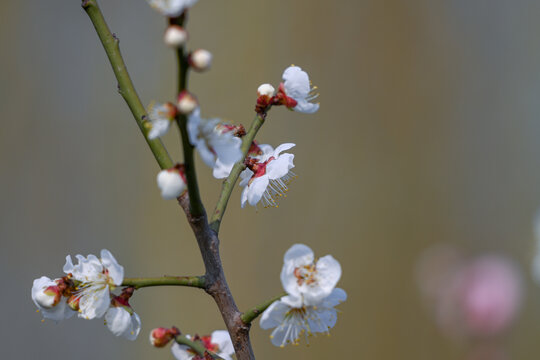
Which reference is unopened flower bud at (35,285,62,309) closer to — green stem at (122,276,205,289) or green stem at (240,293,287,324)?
green stem at (122,276,205,289)

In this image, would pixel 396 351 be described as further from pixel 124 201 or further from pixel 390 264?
pixel 124 201

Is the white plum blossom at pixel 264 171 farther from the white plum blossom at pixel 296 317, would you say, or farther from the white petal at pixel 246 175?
the white plum blossom at pixel 296 317

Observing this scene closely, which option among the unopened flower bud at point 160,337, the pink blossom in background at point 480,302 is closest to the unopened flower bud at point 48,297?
the unopened flower bud at point 160,337

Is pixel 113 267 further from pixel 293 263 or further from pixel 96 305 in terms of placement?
pixel 293 263

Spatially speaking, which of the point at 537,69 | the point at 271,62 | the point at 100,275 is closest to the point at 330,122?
the point at 271,62

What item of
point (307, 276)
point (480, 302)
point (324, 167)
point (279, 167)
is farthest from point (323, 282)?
point (324, 167)
